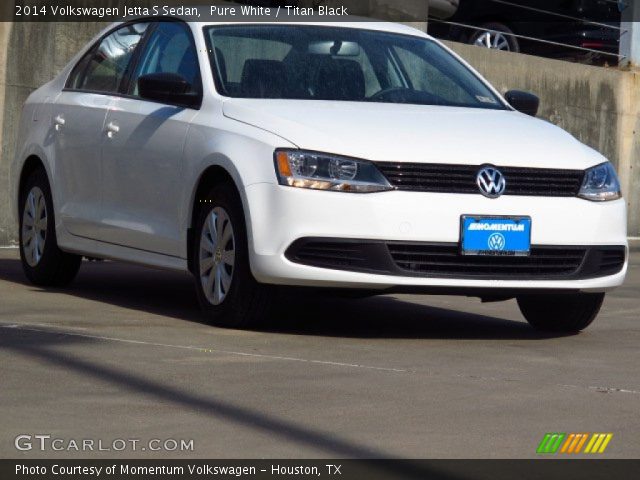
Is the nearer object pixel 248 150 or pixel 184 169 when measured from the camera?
pixel 248 150

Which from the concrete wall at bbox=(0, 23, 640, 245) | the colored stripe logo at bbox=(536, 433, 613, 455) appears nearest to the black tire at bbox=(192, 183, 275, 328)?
the colored stripe logo at bbox=(536, 433, 613, 455)

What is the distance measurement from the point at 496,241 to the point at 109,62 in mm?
3011

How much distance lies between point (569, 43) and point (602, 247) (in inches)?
506

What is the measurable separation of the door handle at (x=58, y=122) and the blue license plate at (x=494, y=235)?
3030 mm

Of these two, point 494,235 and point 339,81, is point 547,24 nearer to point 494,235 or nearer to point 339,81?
point 339,81

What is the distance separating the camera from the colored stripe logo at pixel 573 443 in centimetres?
513

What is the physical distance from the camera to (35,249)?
10.0 metres

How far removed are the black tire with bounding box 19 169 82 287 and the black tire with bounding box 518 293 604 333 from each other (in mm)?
2720

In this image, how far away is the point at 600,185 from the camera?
8250mm

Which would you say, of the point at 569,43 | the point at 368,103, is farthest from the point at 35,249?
the point at 569,43

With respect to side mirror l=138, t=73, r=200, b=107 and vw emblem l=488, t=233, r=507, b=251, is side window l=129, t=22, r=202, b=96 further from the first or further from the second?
vw emblem l=488, t=233, r=507, b=251

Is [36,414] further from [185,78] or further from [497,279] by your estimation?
[185,78]

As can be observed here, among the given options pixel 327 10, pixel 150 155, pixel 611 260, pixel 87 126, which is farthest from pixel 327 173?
pixel 327 10

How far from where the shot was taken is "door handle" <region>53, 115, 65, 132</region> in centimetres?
980
